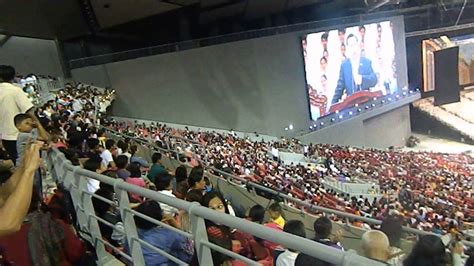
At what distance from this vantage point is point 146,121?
701 inches

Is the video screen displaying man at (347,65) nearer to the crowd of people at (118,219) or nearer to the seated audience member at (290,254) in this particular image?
the crowd of people at (118,219)

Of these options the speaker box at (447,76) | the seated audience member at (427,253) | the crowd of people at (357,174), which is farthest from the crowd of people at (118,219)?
the speaker box at (447,76)

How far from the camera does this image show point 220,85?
65.9 ft

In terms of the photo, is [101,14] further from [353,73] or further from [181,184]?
[181,184]

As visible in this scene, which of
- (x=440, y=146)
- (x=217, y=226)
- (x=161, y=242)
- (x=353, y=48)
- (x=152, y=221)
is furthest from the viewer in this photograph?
(x=440, y=146)

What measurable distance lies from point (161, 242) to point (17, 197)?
4.18 ft

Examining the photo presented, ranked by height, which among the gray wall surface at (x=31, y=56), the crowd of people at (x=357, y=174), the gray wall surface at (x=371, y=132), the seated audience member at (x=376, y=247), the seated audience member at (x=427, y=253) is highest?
the gray wall surface at (x=31, y=56)

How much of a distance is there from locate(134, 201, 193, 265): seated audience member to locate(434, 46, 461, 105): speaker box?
2648 cm

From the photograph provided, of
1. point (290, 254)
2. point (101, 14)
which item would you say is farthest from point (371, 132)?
point (290, 254)

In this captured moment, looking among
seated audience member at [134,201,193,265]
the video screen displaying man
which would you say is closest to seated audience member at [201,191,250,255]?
seated audience member at [134,201,193,265]

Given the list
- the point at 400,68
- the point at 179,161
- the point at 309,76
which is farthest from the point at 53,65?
the point at 400,68

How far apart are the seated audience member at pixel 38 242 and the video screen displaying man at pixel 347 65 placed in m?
21.2

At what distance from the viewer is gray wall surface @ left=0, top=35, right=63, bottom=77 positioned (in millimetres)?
19172

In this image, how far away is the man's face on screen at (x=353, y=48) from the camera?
2537 cm
